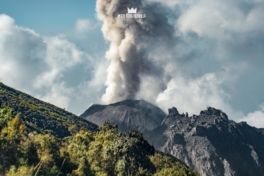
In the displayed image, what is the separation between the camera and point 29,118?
173000 mm

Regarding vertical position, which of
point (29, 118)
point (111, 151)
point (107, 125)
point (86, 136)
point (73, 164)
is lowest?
point (73, 164)

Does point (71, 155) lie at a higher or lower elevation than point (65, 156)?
higher

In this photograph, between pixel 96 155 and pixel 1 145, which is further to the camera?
pixel 96 155

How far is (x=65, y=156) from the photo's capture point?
268 feet

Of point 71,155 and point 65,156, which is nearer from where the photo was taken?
point 65,156

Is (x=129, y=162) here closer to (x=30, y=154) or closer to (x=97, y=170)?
(x=97, y=170)

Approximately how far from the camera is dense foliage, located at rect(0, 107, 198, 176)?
233ft

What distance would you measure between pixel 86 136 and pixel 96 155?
2143 cm

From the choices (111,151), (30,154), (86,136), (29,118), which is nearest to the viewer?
(30,154)

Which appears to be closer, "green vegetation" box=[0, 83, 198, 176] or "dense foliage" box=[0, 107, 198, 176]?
"dense foliage" box=[0, 107, 198, 176]

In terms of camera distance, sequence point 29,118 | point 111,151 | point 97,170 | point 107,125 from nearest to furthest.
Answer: point 97,170 → point 111,151 → point 107,125 → point 29,118

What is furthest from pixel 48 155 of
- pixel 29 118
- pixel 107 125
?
pixel 29 118

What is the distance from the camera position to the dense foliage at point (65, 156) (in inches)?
2800

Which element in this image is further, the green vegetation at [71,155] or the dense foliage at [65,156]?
the green vegetation at [71,155]
